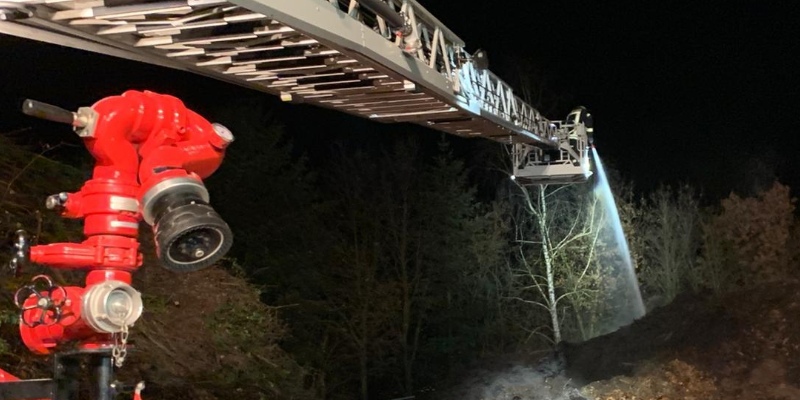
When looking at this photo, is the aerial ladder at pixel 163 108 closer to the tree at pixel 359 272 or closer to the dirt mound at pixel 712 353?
the dirt mound at pixel 712 353

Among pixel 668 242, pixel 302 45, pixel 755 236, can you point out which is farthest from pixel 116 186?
pixel 668 242

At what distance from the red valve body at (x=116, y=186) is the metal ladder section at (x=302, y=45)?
0.71 metres

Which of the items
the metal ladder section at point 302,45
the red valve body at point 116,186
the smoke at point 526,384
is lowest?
the smoke at point 526,384

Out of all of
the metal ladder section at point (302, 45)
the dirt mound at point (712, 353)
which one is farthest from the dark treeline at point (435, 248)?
the metal ladder section at point (302, 45)

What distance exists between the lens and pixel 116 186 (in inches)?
89.7

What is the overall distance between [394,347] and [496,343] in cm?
317

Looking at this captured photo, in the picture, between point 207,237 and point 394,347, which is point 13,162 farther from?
point 394,347

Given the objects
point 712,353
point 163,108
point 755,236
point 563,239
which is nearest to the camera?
point 163,108

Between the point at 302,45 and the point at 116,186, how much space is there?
5.63ft

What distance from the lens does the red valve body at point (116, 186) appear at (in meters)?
2.26

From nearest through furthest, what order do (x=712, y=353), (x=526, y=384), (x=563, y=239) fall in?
1. (x=712, y=353)
2. (x=526, y=384)
3. (x=563, y=239)

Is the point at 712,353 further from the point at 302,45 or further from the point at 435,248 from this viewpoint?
the point at 435,248

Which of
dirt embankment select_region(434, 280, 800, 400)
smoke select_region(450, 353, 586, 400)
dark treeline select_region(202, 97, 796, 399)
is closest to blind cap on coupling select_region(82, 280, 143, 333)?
dirt embankment select_region(434, 280, 800, 400)

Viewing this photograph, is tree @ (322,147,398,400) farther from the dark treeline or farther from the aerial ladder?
the aerial ladder
